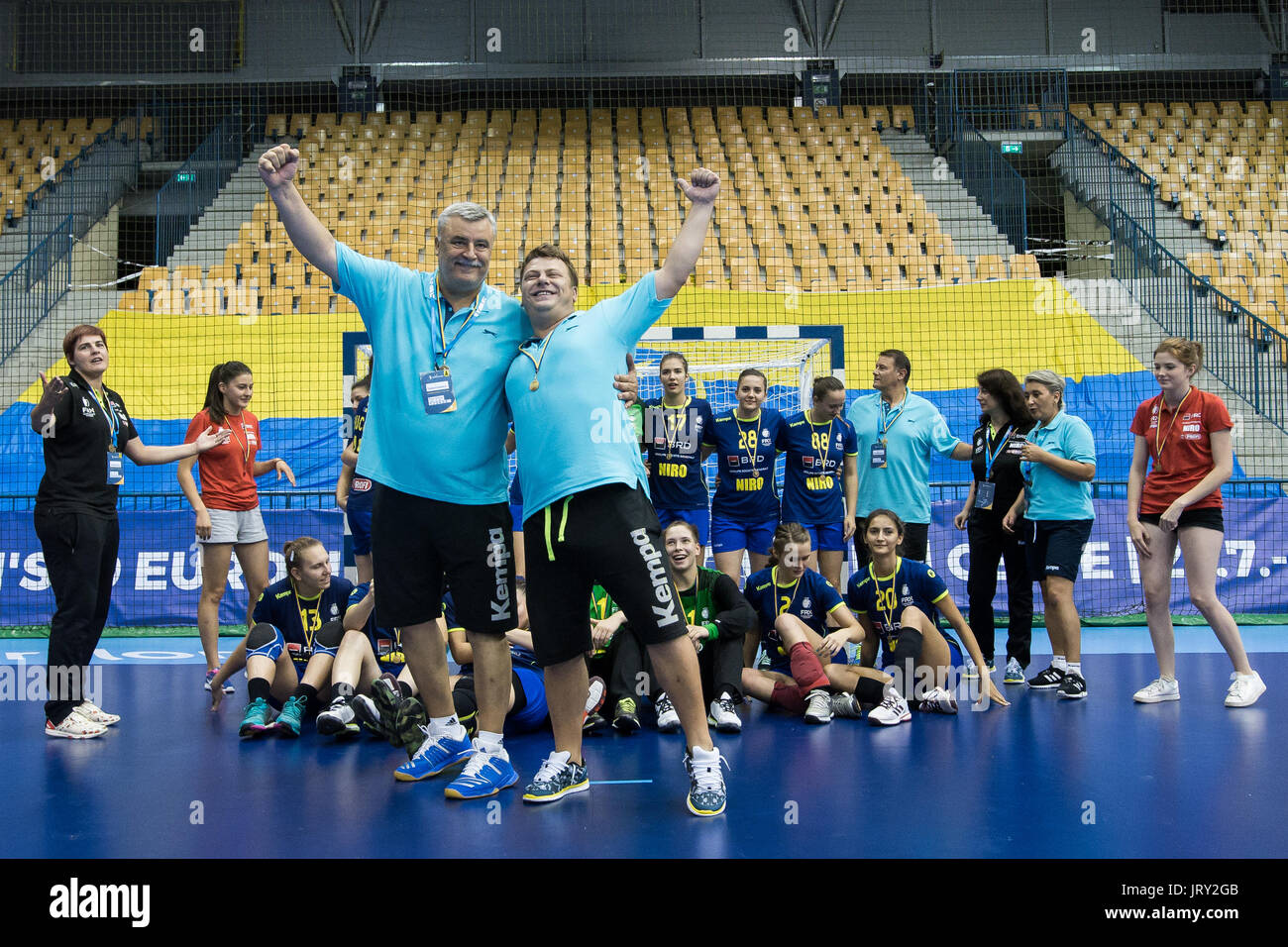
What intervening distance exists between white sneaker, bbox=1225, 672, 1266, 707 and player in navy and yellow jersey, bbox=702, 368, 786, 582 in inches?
108

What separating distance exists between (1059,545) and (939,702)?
1.38 meters

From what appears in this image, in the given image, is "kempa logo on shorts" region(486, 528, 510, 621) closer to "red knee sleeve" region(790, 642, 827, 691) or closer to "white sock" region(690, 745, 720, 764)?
"white sock" region(690, 745, 720, 764)

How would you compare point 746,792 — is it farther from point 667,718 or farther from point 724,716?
point 667,718

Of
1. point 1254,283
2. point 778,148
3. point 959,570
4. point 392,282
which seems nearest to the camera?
point 392,282

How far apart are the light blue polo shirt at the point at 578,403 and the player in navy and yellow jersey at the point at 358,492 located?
3580 mm

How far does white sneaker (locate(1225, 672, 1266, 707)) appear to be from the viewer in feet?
16.7

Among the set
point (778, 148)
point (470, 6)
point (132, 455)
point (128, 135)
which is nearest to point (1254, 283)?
point (778, 148)

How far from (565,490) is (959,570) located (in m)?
6.12

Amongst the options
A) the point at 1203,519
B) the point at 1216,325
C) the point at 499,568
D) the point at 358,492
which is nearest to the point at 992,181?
the point at 1216,325

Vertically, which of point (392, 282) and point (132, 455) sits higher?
point (392, 282)

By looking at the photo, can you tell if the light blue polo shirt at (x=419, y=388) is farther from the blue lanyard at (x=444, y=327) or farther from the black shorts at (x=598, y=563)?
the black shorts at (x=598, y=563)

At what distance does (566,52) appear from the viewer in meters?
17.7

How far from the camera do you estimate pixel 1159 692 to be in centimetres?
528
